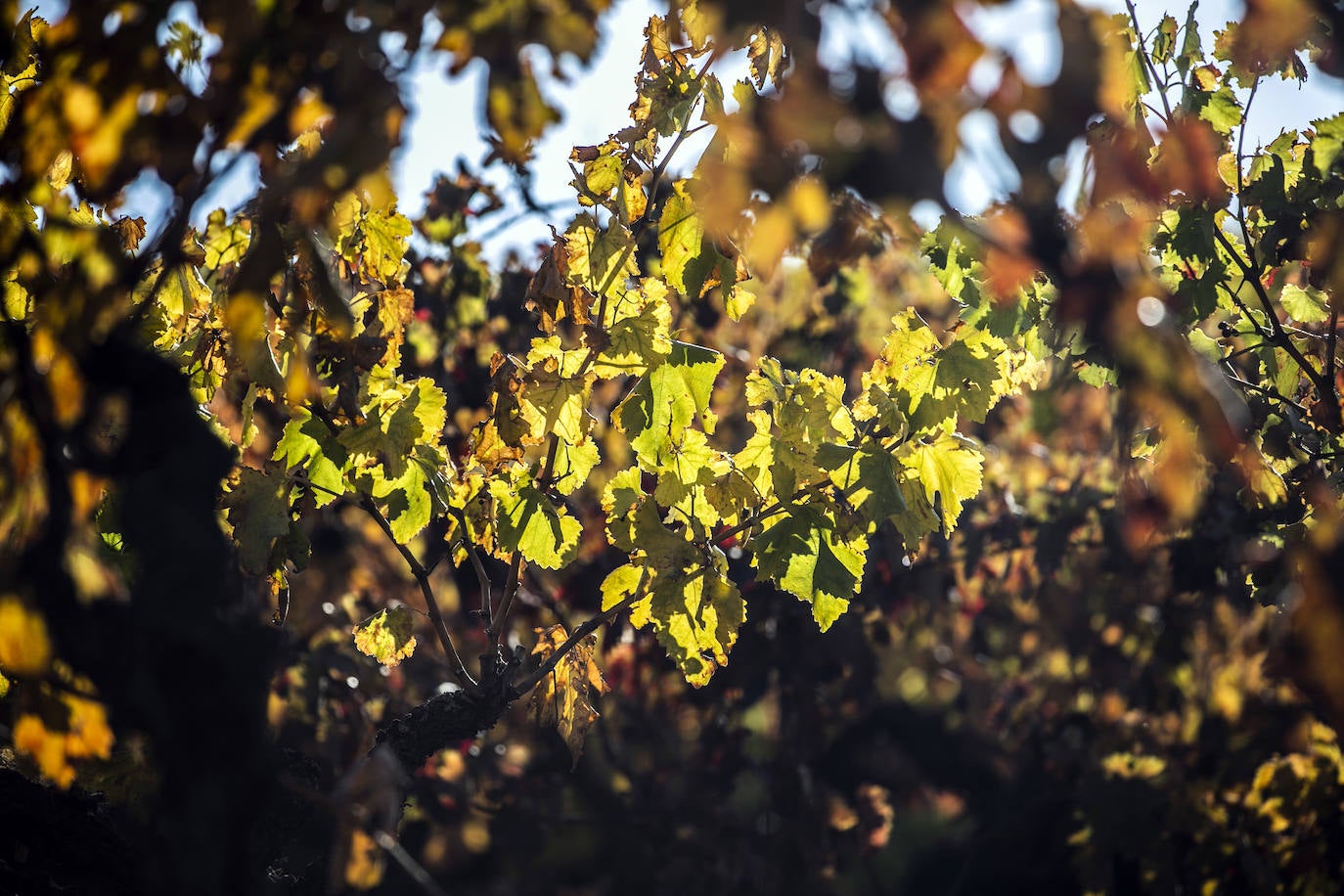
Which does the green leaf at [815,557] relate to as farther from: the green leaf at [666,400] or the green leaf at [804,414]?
→ the green leaf at [666,400]

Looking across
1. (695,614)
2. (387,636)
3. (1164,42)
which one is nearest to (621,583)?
(695,614)

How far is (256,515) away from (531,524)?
0.59 metres

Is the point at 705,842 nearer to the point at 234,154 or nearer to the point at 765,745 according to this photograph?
the point at 765,745

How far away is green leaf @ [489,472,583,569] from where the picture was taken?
7.54 feet

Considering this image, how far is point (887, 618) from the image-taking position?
18.4 feet

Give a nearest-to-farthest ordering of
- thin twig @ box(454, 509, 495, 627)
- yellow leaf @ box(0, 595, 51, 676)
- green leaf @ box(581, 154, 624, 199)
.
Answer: yellow leaf @ box(0, 595, 51, 676) < green leaf @ box(581, 154, 624, 199) < thin twig @ box(454, 509, 495, 627)

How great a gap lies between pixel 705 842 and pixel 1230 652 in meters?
3.68

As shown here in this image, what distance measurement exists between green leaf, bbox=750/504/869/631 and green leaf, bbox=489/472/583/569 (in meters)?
0.46

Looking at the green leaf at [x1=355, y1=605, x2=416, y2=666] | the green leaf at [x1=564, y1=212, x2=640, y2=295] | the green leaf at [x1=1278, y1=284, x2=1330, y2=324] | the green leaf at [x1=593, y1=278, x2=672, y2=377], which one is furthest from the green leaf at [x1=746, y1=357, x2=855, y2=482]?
the green leaf at [x1=1278, y1=284, x2=1330, y2=324]

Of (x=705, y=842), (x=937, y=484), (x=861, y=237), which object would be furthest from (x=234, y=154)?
(x=705, y=842)

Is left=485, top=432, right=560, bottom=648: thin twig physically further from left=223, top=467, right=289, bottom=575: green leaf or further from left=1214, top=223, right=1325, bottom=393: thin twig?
left=1214, top=223, right=1325, bottom=393: thin twig

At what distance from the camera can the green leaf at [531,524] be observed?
2.30 meters

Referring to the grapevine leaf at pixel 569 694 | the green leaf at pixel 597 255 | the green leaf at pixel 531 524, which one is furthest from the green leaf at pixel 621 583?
the green leaf at pixel 597 255

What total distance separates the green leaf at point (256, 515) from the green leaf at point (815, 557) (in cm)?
103
